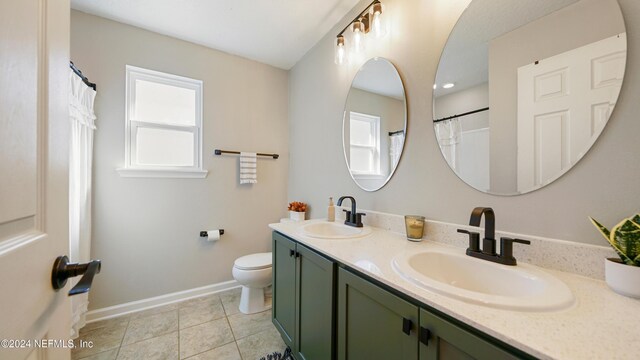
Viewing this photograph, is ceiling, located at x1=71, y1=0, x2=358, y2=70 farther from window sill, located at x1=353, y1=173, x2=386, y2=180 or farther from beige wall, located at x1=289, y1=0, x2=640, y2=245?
window sill, located at x1=353, y1=173, x2=386, y2=180

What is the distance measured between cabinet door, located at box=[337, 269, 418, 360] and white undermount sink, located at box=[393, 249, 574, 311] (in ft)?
0.38

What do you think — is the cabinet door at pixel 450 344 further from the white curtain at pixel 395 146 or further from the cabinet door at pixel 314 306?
the white curtain at pixel 395 146

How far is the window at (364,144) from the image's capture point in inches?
65.2

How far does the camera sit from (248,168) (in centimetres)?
254

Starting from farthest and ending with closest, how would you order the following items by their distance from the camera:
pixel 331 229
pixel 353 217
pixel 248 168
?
pixel 248 168, pixel 331 229, pixel 353 217

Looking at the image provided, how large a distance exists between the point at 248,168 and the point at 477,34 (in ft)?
7.19

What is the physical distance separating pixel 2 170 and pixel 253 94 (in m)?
2.51

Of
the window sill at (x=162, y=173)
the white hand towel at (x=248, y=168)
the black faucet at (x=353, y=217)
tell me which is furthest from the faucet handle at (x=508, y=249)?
the window sill at (x=162, y=173)

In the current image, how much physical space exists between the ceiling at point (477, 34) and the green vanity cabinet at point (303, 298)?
3.75 feet

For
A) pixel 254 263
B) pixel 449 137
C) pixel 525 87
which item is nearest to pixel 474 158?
pixel 449 137

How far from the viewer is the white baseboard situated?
6.39 feet

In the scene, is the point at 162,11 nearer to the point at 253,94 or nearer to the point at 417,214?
the point at 253,94

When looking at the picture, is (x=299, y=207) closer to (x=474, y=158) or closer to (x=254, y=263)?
(x=254, y=263)

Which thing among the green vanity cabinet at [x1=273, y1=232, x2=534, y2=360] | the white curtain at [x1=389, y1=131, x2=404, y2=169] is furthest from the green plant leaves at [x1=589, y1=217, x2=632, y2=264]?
the white curtain at [x1=389, y1=131, x2=404, y2=169]
